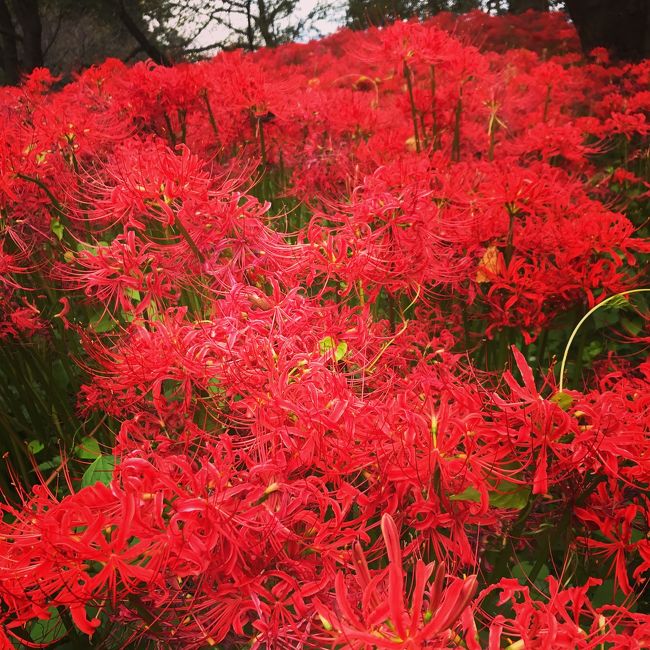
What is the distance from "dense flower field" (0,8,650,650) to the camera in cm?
85

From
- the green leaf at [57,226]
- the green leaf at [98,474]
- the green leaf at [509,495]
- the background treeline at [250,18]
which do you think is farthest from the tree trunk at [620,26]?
the green leaf at [98,474]

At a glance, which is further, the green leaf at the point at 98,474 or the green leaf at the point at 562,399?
the green leaf at the point at 98,474

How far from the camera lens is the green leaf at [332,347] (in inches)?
47.8

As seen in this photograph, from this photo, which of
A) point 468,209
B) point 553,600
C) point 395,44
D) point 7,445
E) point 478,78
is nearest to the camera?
point 553,600

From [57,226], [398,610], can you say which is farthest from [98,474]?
[398,610]

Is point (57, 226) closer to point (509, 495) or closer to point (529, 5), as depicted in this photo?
point (509, 495)

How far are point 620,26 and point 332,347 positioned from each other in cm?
598

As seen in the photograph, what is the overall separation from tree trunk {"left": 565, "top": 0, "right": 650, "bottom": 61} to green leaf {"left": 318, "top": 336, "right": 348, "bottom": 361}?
5.76 meters

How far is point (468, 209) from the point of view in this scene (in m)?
2.02

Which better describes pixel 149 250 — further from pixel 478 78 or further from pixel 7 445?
pixel 478 78

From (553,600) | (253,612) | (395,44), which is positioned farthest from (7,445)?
(395,44)

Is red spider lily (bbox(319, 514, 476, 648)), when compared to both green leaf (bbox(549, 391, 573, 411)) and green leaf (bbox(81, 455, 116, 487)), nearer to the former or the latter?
green leaf (bbox(549, 391, 573, 411))

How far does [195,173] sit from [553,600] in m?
1.18

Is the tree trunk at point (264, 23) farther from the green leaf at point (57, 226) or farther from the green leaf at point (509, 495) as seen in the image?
the green leaf at point (509, 495)
